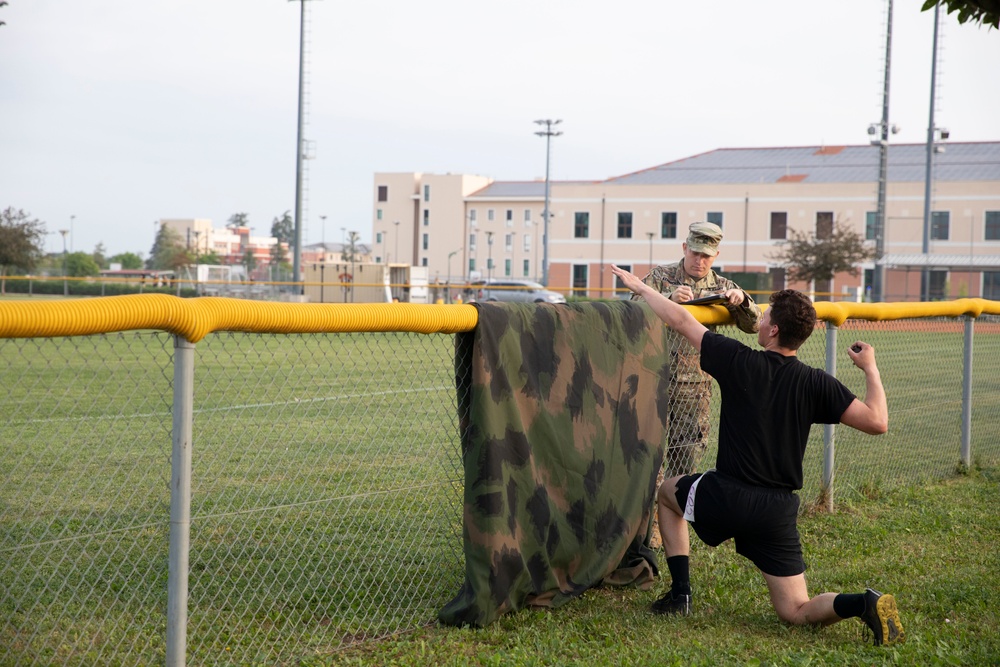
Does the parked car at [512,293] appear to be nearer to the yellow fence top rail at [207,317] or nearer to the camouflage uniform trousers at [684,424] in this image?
the camouflage uniform trousers at [684,424]

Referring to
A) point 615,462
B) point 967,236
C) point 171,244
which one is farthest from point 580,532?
point 171,244

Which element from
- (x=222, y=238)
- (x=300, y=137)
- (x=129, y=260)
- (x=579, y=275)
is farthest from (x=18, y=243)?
(x=222, y=238)

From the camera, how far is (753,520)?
462 centimetres

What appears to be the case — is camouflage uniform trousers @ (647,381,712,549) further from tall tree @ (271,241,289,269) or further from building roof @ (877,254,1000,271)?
tall tree @ (271,241,289,269)

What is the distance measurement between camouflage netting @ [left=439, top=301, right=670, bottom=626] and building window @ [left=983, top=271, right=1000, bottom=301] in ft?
Result: 196

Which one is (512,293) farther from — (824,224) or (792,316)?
(792,316)

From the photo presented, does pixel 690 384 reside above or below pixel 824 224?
below

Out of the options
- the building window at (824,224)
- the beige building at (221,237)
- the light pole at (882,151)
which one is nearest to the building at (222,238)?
the beige building at (221,237)

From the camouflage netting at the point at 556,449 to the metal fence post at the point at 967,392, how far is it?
430cm

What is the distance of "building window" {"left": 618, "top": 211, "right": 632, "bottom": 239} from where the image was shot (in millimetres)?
73938

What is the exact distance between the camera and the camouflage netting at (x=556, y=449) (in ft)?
14.9

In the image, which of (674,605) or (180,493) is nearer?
(180,493)

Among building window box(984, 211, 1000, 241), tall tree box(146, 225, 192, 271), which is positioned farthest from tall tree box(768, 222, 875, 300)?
tall tree box(146, 225, 192, 271)

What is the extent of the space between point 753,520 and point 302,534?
113 inches
